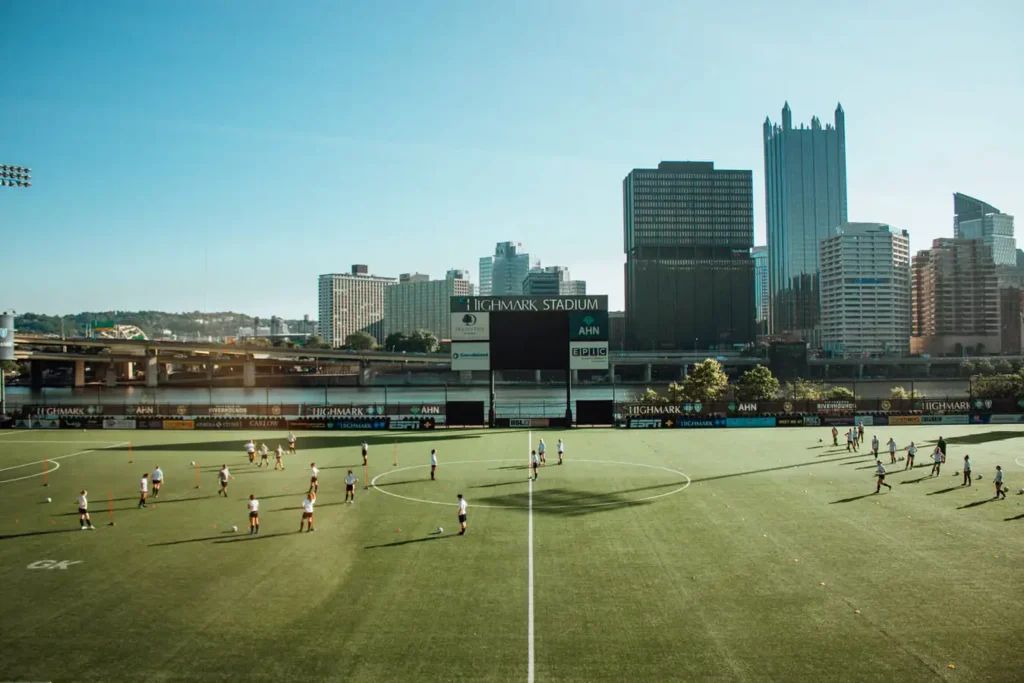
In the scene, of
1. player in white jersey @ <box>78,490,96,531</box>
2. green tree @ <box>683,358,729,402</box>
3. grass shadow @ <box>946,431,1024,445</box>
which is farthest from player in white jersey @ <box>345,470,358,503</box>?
green tree @ <box>683,358,729,402</box>

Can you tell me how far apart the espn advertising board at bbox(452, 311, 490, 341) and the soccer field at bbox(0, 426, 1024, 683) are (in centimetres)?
2513

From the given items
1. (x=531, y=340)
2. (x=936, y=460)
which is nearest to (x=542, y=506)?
(x=936, y=460)

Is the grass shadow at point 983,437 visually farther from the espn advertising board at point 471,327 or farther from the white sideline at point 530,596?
the espn advertising board at point 471,327

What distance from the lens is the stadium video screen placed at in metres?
60.4

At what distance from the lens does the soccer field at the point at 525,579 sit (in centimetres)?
1497

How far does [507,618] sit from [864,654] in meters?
8.32

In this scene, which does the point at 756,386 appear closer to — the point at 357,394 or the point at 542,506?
the point at 542,506

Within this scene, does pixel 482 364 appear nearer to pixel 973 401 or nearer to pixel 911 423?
pixel 911 423

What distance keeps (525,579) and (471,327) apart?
137 feet

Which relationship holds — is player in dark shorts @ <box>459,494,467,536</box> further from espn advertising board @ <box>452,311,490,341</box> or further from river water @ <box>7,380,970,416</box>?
river water @ <box>7,380,970,416</box>

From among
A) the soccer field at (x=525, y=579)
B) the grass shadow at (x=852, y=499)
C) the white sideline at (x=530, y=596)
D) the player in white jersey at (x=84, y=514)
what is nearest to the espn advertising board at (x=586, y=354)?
the soccer field at (x=525, y=579)

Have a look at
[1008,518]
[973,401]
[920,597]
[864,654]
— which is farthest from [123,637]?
[973,401]

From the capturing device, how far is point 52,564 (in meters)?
21.6

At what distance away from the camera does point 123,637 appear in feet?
53.2
